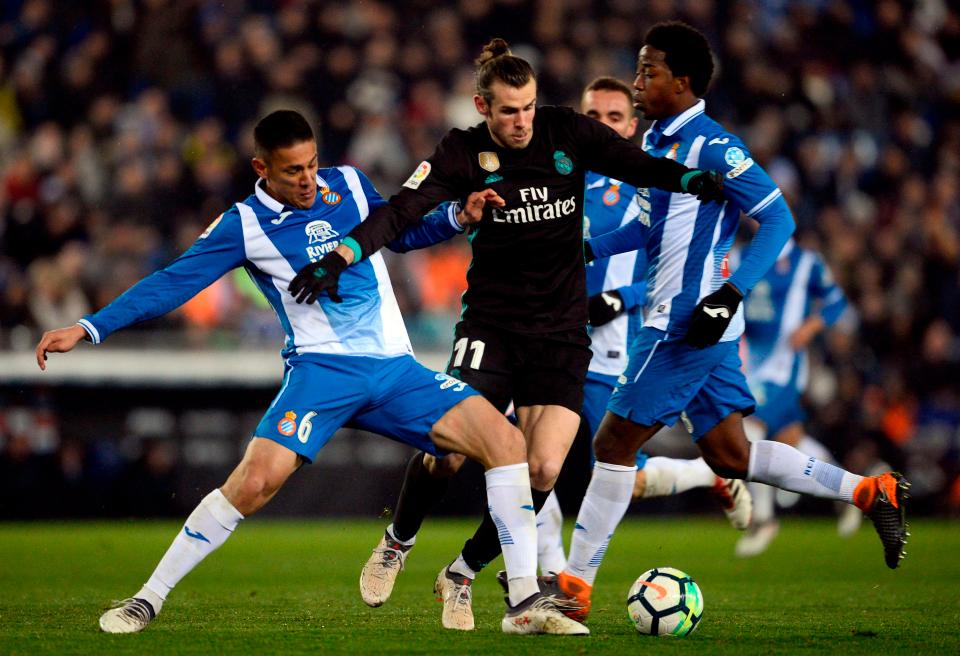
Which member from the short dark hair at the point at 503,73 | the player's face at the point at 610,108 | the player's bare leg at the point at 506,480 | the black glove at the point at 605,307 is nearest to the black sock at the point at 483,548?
the player's bare leg at the point at 506,480

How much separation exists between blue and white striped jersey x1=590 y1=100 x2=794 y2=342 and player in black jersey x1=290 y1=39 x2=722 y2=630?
0.27m

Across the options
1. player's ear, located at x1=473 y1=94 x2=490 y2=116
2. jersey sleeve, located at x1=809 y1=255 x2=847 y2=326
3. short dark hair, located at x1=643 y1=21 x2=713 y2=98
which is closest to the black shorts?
player's ear, located at x1=473 y1=94 x2=490 y2=116

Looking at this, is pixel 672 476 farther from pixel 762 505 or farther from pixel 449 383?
pixel 762 505

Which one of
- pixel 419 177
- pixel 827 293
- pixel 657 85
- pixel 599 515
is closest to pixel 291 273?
pixel 419 177

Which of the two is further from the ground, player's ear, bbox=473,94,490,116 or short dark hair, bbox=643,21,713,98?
short dark hair, bbox=643,21,713,98

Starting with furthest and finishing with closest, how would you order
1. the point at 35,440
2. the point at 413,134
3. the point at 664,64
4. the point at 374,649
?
the point at 413,134, the point at 35,440, the point at 664,64, the point at 374,649

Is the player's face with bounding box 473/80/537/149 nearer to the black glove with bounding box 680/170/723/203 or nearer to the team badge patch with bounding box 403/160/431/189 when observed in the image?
the team badge patch with bounding box 403/160/431/189

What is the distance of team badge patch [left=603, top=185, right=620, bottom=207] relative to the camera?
7845 millimetres

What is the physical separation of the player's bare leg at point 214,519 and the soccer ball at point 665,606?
1.54 m

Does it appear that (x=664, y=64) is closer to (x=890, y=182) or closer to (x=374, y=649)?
Result: (x=374, y=649)

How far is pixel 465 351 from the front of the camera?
630cm

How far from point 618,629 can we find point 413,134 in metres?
10.6

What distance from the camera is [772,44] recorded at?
729 inches

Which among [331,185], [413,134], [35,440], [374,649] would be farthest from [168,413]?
[374,649]
